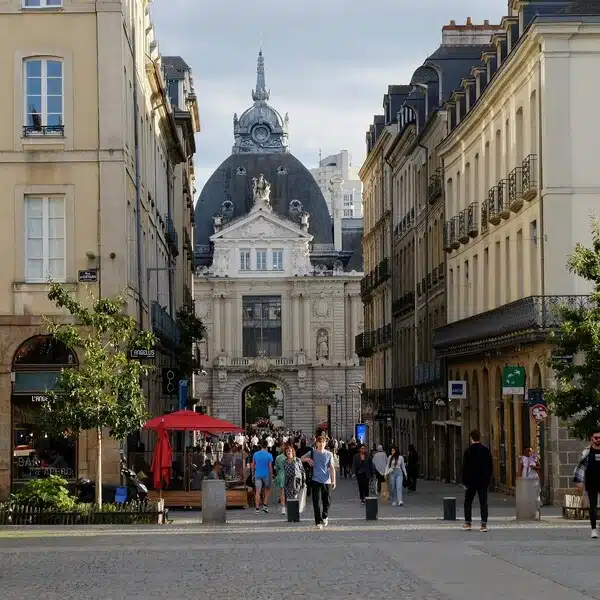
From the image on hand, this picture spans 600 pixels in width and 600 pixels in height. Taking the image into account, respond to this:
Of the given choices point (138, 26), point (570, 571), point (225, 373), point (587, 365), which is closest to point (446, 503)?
point (587, 365)

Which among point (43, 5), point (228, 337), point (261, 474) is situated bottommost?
point (261, 474)

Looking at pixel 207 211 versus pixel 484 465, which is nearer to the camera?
pixel 484 465

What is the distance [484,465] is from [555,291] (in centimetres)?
1222

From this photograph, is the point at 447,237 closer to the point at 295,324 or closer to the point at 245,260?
the point at 295,324

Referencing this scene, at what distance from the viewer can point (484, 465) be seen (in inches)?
1131

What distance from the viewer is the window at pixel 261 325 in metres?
145

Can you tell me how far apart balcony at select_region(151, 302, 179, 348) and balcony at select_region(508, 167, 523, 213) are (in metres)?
10.9

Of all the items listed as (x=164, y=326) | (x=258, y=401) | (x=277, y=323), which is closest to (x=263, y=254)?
(x=277, y=323)

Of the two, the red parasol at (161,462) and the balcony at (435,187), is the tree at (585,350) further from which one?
the balcony at (435,187)

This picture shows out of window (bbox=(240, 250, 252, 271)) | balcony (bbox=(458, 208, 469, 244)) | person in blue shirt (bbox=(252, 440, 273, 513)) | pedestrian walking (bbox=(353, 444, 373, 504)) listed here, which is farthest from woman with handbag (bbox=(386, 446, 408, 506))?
window (bbox=(240, 250, 252, 271))

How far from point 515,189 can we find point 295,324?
101 meters

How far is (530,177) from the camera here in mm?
41562

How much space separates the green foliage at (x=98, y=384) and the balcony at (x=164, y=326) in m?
15.7

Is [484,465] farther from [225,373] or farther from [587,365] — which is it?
[225,373]
